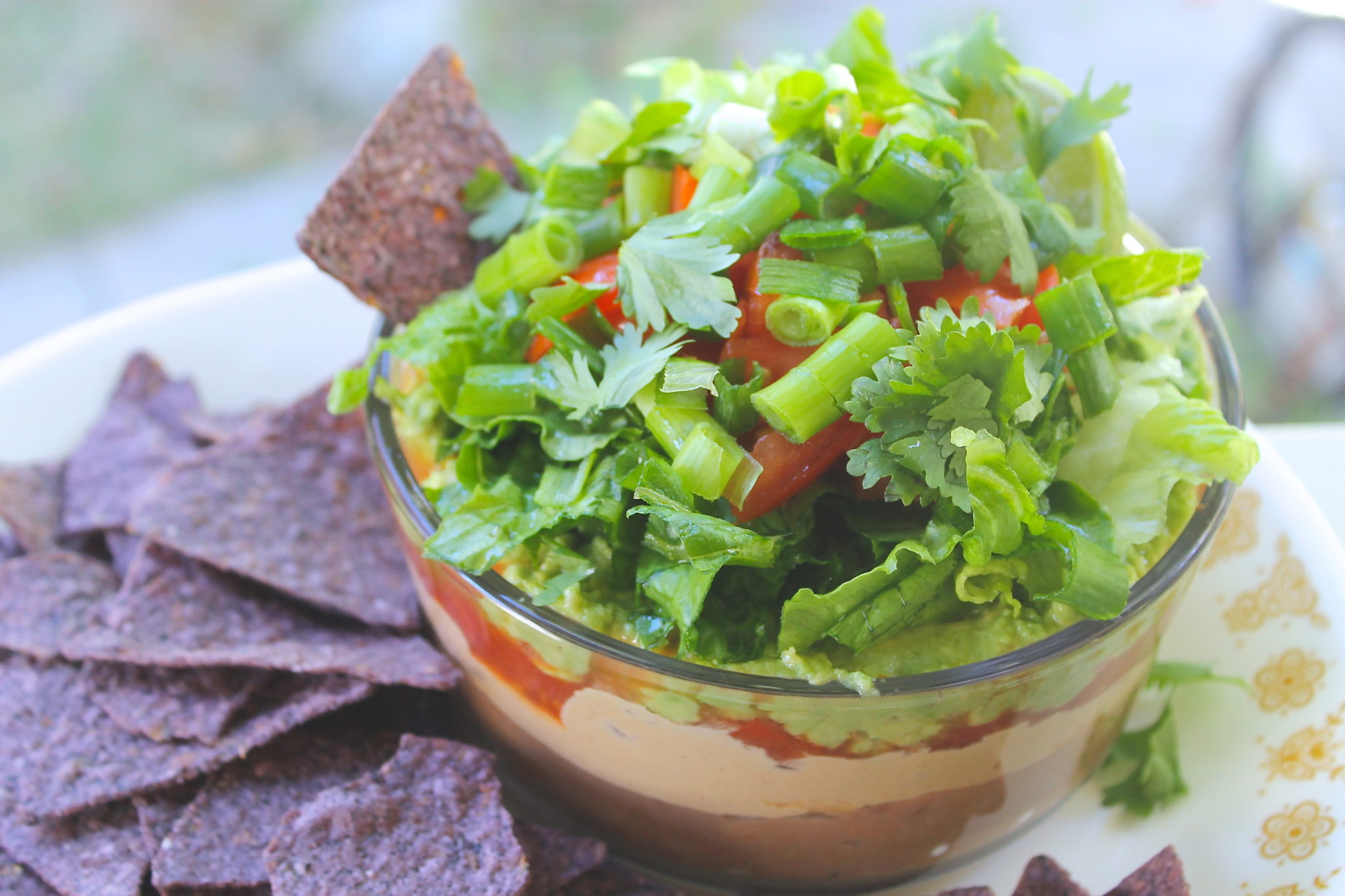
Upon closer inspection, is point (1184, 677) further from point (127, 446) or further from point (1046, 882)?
point (127, 446)

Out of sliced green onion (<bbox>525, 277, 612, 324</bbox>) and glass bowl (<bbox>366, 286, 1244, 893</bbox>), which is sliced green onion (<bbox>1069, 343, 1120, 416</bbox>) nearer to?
glass bowl (<bbox>366, 286, 1244, 893</bbox>)

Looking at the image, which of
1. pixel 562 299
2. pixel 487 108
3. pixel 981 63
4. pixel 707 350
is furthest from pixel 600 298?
pixel 487 108

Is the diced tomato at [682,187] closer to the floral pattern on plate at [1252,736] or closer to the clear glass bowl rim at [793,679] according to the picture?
the clear glass bowl rim at [793,679]

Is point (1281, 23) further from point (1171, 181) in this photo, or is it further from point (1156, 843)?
point (1156, 843)

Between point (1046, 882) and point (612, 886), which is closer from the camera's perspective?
point (1046, 882)

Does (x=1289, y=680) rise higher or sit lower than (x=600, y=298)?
lower

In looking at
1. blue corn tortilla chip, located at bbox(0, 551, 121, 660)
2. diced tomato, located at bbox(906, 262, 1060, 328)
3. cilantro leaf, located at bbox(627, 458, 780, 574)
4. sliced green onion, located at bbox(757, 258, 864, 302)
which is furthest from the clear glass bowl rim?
blue corn tortilla chip, located at bbox(0, 551, 121, 660)

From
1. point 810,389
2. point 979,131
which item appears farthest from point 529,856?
point 979,131
